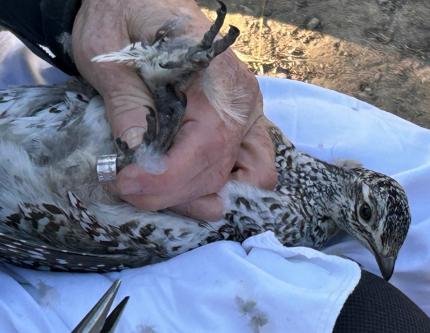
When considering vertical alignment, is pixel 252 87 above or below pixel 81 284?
above

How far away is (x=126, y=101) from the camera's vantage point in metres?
2.57

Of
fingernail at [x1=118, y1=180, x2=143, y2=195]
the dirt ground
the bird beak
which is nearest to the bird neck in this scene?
the bird beak

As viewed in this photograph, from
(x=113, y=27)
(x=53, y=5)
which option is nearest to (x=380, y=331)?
(x=113, y=27)

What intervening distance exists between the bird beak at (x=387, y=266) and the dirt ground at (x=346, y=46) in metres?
2.70

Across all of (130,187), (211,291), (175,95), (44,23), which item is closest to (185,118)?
(175,95)

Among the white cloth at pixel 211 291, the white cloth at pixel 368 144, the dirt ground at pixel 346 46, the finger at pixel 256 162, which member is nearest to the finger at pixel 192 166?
the finger at pixel 256 162

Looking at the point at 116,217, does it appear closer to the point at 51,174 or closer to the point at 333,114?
the point at 51,174

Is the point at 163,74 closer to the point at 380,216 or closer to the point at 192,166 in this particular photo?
the point at 192,166

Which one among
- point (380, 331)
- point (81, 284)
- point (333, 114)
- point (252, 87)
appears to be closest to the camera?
point (380, 331)

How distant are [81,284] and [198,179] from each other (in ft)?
2.00

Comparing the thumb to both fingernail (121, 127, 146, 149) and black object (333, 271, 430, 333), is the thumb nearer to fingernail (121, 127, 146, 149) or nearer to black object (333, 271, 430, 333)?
fingernail (121, 127, 146, 149)

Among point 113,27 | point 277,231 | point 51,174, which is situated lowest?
point 277,231

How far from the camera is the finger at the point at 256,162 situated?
287cm

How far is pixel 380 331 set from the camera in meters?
2.36
